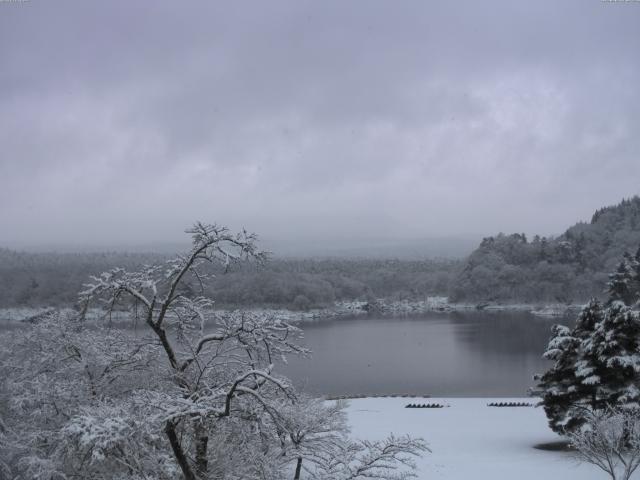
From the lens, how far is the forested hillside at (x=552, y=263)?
270 feet

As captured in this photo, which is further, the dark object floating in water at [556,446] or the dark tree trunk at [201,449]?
the dark object floating in water at [556,446]

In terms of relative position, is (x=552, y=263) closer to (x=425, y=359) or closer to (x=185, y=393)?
(x=425, y=359)

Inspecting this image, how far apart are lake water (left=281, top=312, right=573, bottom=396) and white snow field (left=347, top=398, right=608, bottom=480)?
2963 mm

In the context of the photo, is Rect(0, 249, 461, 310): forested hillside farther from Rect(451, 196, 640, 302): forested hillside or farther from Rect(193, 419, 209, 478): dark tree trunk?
Rect(193, 419, 209, 478): dark tree trunk

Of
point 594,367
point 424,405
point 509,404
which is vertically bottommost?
point 424,405

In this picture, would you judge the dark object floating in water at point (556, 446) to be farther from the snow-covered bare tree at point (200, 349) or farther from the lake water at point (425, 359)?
the snow-covered bare tree at point (200, 349)

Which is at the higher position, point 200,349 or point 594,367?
point 200,349

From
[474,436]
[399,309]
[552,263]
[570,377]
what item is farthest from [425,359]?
[552,263]

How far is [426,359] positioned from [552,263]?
195 ft

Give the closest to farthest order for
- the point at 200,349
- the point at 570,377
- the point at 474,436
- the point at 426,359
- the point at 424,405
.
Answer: the point at 200,349 → the point at 570,377 → the point at 474,436 → the point at 424,405 → the point at 426,359

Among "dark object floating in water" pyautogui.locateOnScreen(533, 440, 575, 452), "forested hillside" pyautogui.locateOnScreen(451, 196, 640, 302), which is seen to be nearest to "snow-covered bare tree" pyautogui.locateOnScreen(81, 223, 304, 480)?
"dark object floating in water" pyautogui.locateOnScreen(533, 440, 575, 452)

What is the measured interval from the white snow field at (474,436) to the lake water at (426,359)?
2.96 metres

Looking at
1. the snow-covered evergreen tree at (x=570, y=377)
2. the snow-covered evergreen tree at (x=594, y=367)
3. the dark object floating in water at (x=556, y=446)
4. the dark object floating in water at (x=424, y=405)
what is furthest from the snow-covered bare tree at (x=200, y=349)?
the dark object floating in water at (x=424, y=405)

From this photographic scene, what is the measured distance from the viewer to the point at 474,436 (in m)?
17.3
